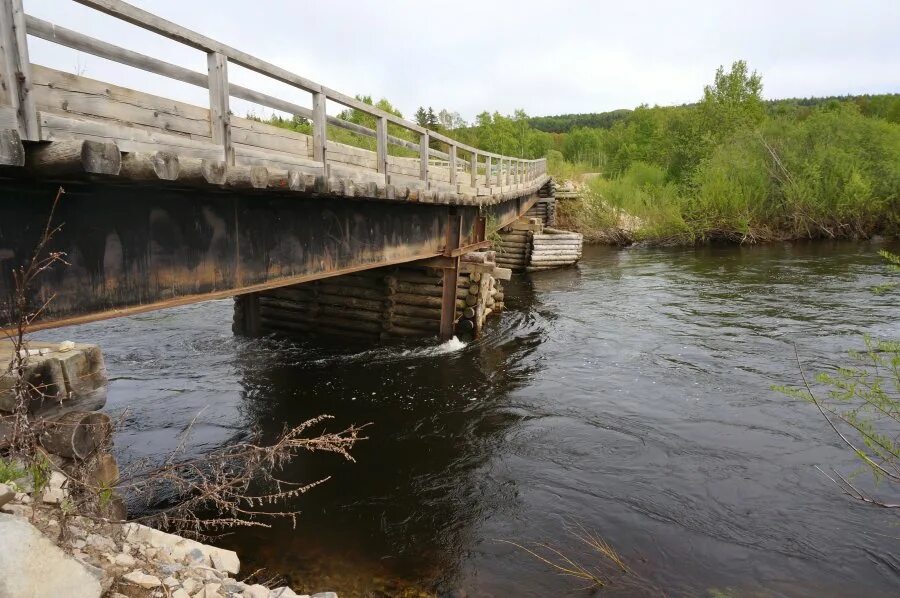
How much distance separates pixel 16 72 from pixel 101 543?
2877 millimetres

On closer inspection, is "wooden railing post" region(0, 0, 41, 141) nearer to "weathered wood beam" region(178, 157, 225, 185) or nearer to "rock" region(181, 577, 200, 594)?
"weathered wood beam" region(178, 157, 225, 185)

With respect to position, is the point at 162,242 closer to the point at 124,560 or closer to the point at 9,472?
the point at 9,472

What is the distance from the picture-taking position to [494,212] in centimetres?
1766

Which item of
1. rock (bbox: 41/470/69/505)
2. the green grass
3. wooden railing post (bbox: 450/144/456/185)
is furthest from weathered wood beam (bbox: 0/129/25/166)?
wooden railing post (bbox: 450/144/456/185)

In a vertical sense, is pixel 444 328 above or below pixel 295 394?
above

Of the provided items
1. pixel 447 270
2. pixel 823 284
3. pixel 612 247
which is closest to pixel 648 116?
pixel 612 247

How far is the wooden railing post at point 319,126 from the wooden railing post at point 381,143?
4.10ft

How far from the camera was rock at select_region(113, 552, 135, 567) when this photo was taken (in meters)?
3.18

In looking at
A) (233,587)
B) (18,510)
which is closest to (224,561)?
(233,587)

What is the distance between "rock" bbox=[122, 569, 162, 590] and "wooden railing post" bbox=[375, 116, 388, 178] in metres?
5.83

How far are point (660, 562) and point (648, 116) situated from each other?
9123cm

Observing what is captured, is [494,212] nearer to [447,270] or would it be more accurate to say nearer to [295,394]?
[447,270]

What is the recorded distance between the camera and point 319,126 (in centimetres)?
628

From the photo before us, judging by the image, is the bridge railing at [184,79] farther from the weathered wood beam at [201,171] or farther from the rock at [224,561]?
the rock at [224,561]
